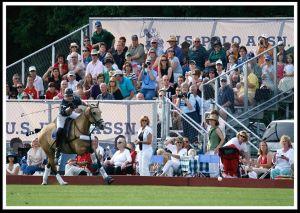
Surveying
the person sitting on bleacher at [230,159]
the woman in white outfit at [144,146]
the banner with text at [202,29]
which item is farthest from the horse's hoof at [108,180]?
the banner with text at [202,29]

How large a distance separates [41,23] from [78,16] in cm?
142

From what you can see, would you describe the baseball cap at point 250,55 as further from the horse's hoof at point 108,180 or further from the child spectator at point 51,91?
the horse's hoof at point 108,180

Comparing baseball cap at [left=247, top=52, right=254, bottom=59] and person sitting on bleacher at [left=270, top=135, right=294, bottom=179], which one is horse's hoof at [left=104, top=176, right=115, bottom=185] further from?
baseball cap at [left=247, top=52, right=254, bottom=59]

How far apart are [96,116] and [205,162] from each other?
226cm

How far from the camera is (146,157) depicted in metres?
26.6

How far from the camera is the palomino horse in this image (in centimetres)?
2586

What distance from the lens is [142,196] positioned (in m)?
22.2

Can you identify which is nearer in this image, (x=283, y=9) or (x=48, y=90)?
(x=48, y=90)

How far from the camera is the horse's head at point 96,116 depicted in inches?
1017

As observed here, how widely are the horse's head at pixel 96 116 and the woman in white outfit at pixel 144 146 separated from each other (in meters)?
1.19

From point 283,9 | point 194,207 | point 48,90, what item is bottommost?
point 194,207

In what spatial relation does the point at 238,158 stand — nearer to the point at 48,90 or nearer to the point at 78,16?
the point at 48,90

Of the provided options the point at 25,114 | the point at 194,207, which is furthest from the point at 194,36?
the point at 194,207

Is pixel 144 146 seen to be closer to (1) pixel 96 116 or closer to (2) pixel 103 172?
(1) pixel 96 116
